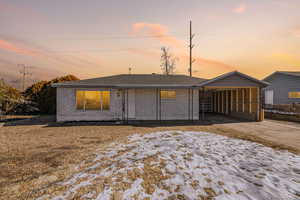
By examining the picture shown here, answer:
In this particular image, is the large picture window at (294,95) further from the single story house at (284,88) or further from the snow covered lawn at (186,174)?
the snow covered lawn at (186,174)

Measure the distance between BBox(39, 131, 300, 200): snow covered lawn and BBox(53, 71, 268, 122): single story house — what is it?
5679mm

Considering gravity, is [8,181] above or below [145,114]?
below

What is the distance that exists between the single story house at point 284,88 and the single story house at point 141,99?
1001cm

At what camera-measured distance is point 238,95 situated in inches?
480

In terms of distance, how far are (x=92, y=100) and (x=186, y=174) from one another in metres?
8.68

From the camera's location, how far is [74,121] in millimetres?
9750

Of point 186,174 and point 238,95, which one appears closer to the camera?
point 186,174

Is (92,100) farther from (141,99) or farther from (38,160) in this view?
(38,160)

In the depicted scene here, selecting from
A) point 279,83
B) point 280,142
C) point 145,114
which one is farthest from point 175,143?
point 279,83

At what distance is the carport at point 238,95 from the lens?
976 cm

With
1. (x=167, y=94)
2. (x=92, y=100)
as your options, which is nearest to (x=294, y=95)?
(x=167, y=94)

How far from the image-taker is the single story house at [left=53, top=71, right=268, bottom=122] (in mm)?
9625

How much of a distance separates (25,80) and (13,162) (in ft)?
80.3

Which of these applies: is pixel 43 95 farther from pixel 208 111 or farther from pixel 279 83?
pixel 279 83
